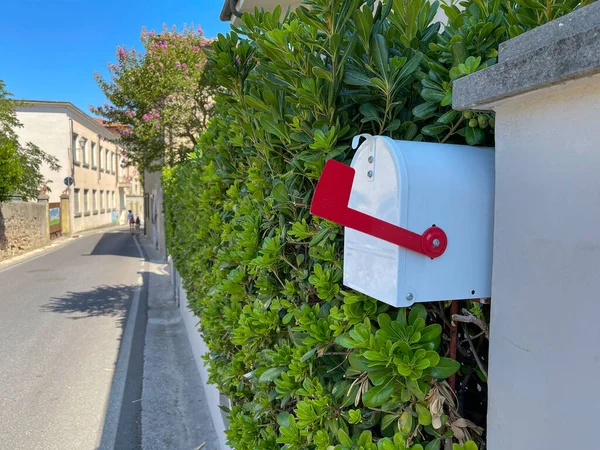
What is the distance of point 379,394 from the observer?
3.78 ft

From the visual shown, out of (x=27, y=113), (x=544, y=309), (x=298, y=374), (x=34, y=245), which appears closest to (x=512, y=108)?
(x=544, y=309)

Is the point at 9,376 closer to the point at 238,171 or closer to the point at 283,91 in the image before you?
the point at 238,171

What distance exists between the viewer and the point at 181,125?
35.3ft

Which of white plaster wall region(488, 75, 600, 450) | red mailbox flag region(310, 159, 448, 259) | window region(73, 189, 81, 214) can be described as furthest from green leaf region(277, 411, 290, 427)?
window region(73, 189, 81, 214)

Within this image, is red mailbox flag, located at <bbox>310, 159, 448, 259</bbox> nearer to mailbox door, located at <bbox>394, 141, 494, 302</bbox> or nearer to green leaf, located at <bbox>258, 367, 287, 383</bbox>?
mailbox door, located at <bbox>394, 141, 494, 302</bbox>

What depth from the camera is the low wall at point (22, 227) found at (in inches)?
680

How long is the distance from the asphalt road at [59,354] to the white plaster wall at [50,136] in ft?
64.7

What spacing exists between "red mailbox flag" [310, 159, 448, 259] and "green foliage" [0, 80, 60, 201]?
56.4 ft

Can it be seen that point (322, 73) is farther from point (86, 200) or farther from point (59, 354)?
point (86, 200)

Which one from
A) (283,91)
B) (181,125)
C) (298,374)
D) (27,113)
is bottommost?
(298,374)

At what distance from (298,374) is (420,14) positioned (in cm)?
127

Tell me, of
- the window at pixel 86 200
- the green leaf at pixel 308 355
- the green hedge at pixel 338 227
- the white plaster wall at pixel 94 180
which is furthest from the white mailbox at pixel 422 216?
the window at pixel 86 200

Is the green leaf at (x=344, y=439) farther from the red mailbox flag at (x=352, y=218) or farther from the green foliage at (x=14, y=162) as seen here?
the green foliage at (x=14, y=162)

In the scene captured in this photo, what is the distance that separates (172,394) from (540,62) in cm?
508
